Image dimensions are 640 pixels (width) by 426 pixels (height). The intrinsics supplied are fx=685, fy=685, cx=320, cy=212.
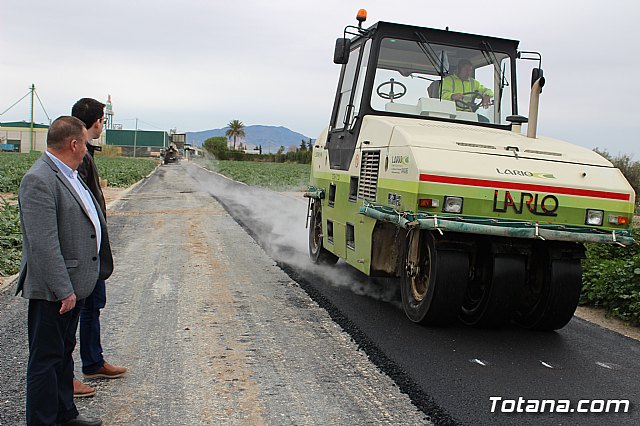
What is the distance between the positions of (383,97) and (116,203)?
14764mm

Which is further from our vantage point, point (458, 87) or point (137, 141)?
point (137, 141)

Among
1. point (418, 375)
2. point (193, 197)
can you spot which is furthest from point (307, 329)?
point (193, 197)

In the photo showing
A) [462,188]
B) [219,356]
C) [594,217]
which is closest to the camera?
[219,356]

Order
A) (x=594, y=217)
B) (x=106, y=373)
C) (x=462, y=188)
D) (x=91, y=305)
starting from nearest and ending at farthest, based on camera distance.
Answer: (x=91, y=305) → (x=106, y=373) → (x=462, y=188) → (x=594, y=217)

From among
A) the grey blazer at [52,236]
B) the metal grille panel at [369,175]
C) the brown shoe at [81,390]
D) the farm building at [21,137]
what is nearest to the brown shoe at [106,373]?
the brown shoe at [81,390]

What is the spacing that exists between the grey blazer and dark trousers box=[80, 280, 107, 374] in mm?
925

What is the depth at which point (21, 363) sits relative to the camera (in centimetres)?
507

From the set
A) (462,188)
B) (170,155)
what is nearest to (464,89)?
(462,188)

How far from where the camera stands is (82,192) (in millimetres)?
3869

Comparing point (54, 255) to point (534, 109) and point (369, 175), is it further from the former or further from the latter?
point (534, 109)

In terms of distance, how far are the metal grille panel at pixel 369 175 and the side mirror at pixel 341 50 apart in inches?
51.4

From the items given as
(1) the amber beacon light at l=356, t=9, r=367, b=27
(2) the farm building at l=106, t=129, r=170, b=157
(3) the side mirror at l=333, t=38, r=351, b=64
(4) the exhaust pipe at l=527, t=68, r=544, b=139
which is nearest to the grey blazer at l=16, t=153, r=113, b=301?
(3) the side mirror at l=333, t=38, r=351, b=64

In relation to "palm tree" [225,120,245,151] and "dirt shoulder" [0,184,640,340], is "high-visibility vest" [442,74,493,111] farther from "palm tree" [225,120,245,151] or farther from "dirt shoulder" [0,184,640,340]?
"palm tree" [225,120,245,151]

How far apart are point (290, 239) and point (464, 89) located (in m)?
5.72
